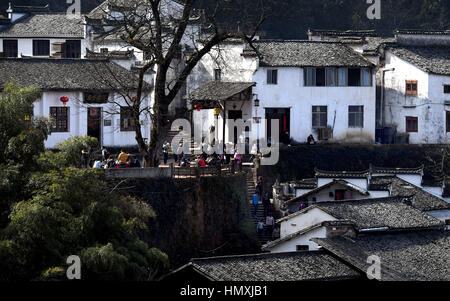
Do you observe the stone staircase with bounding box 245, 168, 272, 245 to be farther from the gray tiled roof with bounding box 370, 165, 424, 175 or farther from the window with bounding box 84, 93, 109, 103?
the window with bounding box 84, 93, 109, 103

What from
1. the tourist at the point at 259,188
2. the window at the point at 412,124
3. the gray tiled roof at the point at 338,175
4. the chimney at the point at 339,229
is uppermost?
the window at the point at 412,124

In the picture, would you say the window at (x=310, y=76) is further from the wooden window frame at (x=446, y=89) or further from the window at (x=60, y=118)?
the window at (x=60, y=118)

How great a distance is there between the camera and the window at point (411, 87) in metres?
57.2

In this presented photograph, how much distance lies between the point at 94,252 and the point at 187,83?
30.0 m

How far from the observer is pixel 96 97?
46844 millimetres

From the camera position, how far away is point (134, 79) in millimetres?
47406

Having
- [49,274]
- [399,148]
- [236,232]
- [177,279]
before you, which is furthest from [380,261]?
[399,148]

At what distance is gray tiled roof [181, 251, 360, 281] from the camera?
33531 mm

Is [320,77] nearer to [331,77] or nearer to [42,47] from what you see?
[331,77]

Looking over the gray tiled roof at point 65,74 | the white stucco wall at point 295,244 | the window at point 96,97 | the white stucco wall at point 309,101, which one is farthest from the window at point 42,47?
the white stucco wall at point 295,244

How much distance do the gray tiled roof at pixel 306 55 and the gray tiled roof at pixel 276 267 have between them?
18.2 metres

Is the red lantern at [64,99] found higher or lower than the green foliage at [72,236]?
higher

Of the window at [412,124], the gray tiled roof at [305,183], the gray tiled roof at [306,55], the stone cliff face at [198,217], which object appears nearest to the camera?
the stone cliff face at [198,217]
